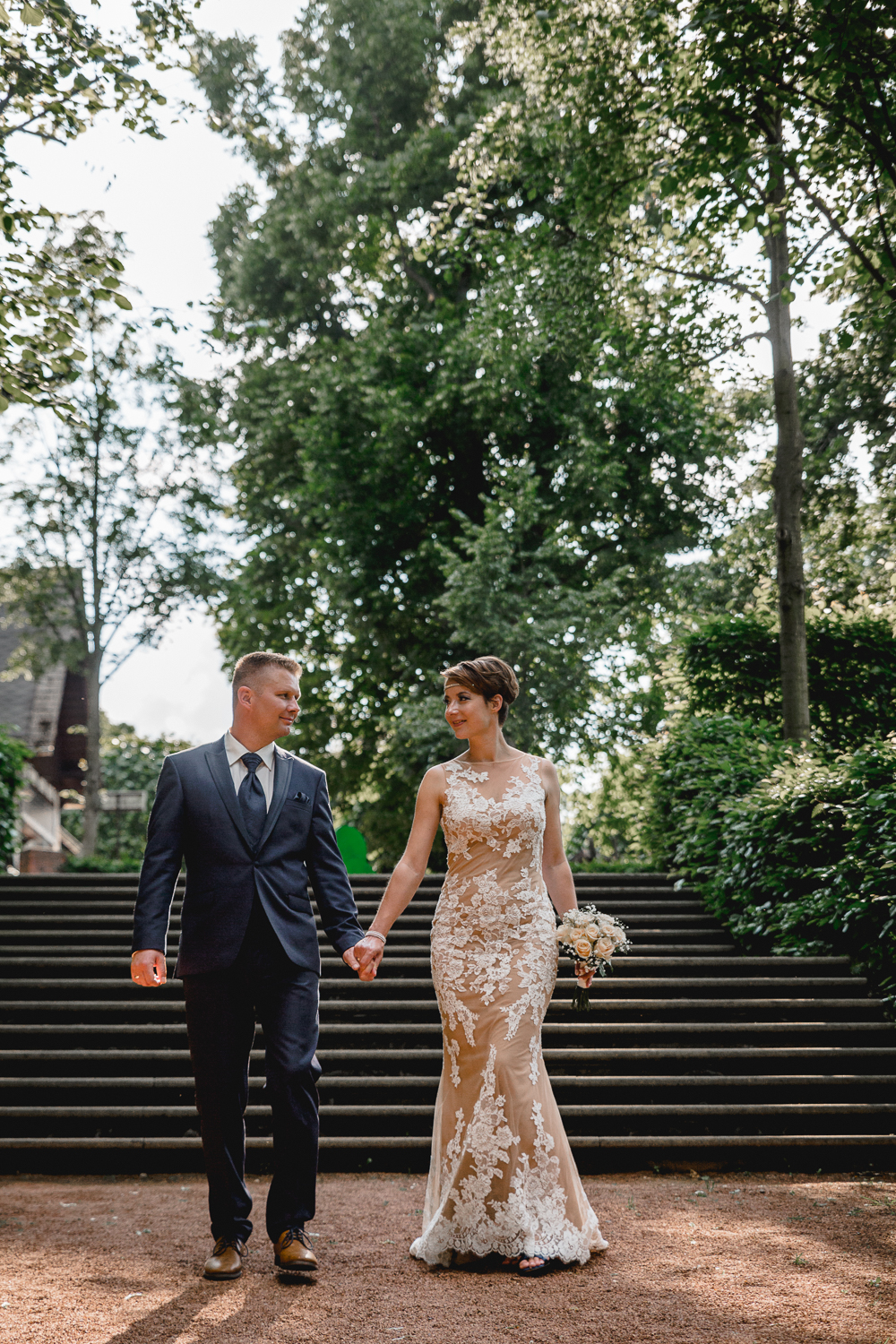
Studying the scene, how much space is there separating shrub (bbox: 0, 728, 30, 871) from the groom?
9.67 metres

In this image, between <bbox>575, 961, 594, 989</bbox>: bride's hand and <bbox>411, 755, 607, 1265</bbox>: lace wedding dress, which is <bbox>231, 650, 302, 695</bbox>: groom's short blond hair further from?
<bbox>575, 961, 594, 989</bbox>: bride's hand

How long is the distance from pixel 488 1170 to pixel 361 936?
102 cm

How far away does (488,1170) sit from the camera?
167 inches

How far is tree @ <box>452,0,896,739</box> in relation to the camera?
7965mm

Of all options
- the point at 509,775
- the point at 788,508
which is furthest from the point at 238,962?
the point at 788,508

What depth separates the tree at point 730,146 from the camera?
7965 mm

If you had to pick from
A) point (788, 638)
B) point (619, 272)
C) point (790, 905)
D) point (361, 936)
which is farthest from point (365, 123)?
point (361, 936)

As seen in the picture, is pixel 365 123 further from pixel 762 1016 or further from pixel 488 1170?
pixel 488 1170

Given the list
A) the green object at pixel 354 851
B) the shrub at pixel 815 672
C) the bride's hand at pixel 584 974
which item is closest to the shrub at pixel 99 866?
the green object at pixel 354 851

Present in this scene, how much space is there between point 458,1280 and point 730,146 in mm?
7980

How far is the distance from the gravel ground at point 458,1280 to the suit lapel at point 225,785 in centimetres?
160

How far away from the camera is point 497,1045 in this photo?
439 centimetres

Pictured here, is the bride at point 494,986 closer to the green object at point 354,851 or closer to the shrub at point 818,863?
the shrub at point 818,863

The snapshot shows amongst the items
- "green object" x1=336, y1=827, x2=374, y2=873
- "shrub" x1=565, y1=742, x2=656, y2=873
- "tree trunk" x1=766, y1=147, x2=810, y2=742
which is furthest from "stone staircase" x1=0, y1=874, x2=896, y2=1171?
"green object" x1=336, y1=827, x2=374, y2=873
